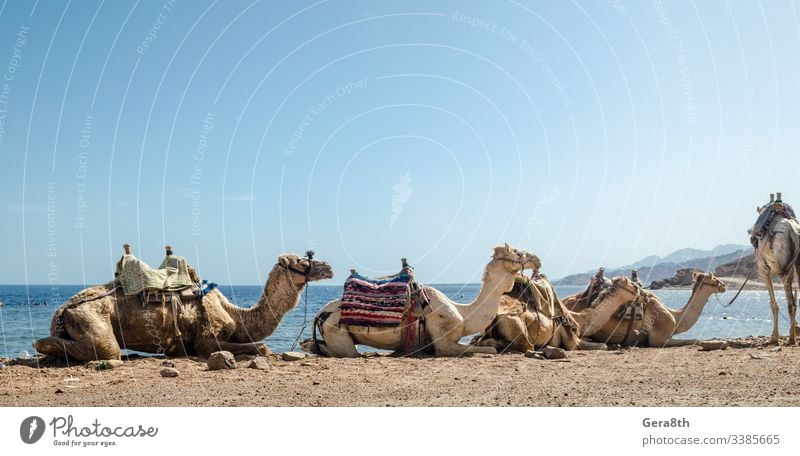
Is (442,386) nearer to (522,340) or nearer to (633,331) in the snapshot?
(522,340)

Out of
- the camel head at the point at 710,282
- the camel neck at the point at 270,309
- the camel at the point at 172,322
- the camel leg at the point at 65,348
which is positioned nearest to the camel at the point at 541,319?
the camel head at the point at 710,282

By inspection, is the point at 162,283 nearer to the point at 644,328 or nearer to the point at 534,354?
the point at 534,354

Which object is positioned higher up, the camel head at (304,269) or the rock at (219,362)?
the camel head at (304,269)

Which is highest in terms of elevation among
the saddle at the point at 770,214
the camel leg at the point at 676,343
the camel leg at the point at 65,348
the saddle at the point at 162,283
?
the saddle at the point at 770,214

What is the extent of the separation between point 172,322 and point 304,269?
2345 millimetres

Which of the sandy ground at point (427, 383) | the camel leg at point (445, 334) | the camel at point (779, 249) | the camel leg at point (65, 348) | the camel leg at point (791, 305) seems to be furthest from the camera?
the camel at point (779, 249)

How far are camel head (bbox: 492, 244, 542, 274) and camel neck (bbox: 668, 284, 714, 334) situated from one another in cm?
511

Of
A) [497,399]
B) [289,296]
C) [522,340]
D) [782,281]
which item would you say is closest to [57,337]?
[289,296]

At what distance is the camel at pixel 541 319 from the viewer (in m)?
12.5

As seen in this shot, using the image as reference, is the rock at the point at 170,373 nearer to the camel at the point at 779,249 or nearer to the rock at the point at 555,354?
the rock at the point at 555,354

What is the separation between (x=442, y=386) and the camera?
839 centimetres

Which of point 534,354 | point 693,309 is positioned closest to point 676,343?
point 693,309

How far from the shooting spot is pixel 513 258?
11.8 m
